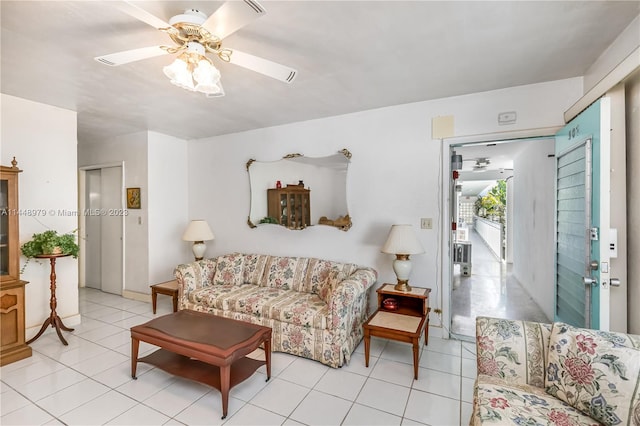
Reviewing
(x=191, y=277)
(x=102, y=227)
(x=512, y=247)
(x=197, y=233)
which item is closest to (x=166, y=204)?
(x=197, y=233)

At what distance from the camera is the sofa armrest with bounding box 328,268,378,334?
97.6 inches

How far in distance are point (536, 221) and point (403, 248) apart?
273 cm

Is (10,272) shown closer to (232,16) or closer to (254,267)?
(254,267)

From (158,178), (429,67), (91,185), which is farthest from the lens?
(91,185)

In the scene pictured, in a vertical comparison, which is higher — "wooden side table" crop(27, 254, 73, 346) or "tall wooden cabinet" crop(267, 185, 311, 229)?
"tall wooden cabinet" crop(267, 185, 311, 229)

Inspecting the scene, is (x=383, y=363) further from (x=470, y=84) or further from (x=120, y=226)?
(x=120, y=226)

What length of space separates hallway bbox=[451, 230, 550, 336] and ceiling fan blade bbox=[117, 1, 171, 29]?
350 centimetres

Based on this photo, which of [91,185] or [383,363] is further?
[91,185]

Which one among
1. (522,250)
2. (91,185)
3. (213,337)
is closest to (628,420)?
(213,337)

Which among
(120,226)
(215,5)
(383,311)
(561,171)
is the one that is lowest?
(383,311)

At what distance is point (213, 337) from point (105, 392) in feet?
2.86

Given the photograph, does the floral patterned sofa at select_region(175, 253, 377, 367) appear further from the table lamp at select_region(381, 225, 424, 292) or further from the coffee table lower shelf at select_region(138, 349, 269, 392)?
the coffee table lower shelf at select_region(138, 349, 269, 392)

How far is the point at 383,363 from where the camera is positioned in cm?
254

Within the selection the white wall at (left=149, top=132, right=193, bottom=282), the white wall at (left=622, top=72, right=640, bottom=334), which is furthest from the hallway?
the white wall at (left=149, top=132, right=193, bottom=282)
